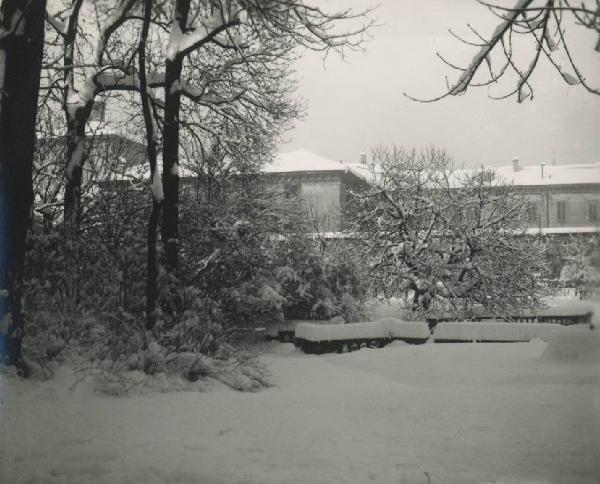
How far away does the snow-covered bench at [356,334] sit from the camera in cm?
1723

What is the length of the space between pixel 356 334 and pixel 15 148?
12.6 meters

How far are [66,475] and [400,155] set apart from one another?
24185 mm

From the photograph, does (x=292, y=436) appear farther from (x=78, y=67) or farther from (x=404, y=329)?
(x=404, y=329)

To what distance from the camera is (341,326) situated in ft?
57.2

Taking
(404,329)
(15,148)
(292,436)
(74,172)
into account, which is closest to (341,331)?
(404,329)

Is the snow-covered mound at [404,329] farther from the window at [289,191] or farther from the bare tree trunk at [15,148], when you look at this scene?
the bare tree trunk at [15,148]

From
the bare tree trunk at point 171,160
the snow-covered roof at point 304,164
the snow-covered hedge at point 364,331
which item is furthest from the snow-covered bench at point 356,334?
the snow-covered roof at point 304,164

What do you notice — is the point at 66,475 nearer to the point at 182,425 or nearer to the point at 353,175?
the point at 182,425

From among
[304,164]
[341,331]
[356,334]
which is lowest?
[356,334]

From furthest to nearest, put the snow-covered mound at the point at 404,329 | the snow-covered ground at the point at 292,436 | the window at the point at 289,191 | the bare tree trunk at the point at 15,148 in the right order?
the window at the point at 289,191 → the snow-covered mound at the point at 404,329 → the bare tree trunk at the point at 15,148 → the snow-covered ground at the point at 292,436

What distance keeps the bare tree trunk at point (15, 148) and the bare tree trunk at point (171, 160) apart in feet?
12.3

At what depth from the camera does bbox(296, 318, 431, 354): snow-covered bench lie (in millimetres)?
17234

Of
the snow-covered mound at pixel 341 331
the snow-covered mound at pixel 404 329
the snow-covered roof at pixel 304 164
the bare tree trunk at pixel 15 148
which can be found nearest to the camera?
the bare tree trunk at pixel 15 148

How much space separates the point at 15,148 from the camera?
251 inches
